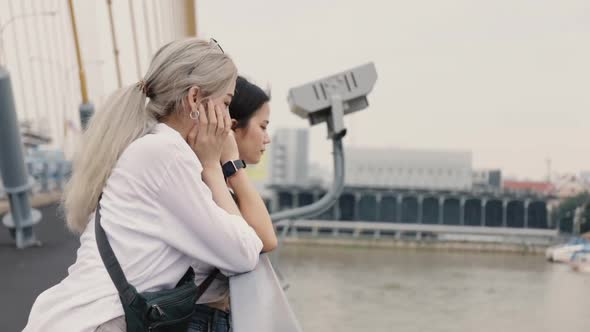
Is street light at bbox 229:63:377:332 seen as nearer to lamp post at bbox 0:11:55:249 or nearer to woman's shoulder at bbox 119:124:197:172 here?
lamp post at bbox 0:11:55:249

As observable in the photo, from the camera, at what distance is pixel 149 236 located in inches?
21.8

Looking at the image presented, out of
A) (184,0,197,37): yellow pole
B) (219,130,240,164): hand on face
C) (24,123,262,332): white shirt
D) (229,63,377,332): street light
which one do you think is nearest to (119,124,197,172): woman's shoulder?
(24,123,262,332): white shirt

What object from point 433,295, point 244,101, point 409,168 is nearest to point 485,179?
point 409,168

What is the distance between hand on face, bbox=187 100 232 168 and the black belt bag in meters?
0.09

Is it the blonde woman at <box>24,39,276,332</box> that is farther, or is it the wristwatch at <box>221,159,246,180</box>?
the wristwatch at <box>221,159,246,180</box>

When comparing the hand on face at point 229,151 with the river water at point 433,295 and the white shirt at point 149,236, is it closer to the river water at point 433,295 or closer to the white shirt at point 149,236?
the white shirt at point 149,236

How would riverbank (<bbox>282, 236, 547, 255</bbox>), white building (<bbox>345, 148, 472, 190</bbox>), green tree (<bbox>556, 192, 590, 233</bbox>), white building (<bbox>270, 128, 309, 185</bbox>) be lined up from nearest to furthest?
riverbank (<bbox>282, 236, 547, 255</bbox>) < green tree (<bbox>556, 192, 590, 233</bbox>) < white building (<bbox>345, 148, 472, 190</bbox>) < white building (<bbox>270, 128, 309, 185</bbox>)

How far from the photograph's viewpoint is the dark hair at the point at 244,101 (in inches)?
28.7

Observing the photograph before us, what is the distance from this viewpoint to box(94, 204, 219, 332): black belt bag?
0.53m

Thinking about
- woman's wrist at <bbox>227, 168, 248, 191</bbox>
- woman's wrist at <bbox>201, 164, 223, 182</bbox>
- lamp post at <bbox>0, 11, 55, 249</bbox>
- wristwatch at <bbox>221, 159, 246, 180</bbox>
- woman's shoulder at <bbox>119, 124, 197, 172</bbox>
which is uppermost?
woman's shoulder at <bbox>119, 124, 197, 172</bbox>

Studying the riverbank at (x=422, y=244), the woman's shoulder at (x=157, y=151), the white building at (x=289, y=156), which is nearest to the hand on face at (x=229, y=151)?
the woman's shoulder at (x=157, y=151)

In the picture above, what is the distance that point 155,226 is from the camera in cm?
55

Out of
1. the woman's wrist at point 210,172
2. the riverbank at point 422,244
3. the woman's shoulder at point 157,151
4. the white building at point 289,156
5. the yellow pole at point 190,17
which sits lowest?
the riverbank at point 422,244

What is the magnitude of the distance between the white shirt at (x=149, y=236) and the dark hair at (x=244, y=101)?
0.57 feet
